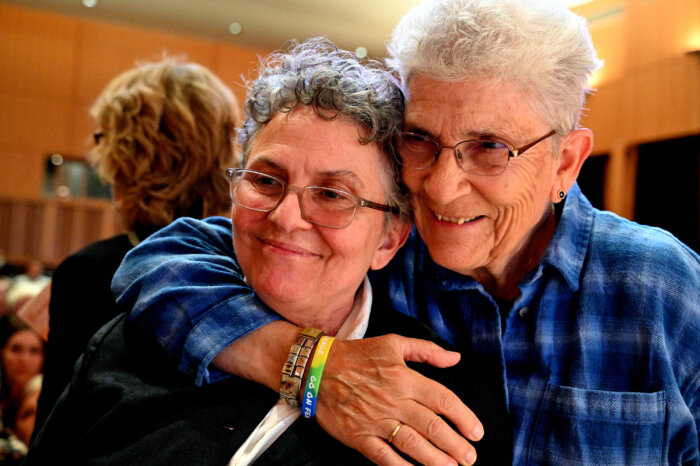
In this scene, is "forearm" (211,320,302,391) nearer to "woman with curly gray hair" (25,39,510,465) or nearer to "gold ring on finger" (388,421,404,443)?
"woman with curly gray hair" (25,39,510,465)

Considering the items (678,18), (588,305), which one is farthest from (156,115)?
(678,18)

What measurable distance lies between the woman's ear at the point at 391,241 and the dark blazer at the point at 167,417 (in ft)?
0.63

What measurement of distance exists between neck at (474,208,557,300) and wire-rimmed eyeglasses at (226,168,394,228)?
1.19 ft

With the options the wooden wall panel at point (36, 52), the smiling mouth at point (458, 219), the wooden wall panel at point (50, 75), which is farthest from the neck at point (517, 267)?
the wooden wall panel at point (36, 52)

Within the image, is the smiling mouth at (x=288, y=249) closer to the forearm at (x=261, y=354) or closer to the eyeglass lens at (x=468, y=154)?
the forearm at (x=261, y=354)

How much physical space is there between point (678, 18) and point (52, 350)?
4995 mm

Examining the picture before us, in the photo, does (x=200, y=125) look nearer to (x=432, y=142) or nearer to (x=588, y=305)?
(x=432, y=142)

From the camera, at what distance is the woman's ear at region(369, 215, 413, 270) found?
1.52m

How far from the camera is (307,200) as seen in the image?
1393mm

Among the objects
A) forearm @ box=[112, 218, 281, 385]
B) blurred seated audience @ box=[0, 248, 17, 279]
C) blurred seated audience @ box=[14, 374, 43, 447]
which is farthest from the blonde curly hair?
blurred seated audience @ box=[0, 248, 17, 279]

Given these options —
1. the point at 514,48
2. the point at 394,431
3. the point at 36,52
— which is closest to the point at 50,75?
the point at 36,52

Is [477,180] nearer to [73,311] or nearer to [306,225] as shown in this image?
[306,225]

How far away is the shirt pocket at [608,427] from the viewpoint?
132 centimetres

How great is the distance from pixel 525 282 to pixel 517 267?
132mm
